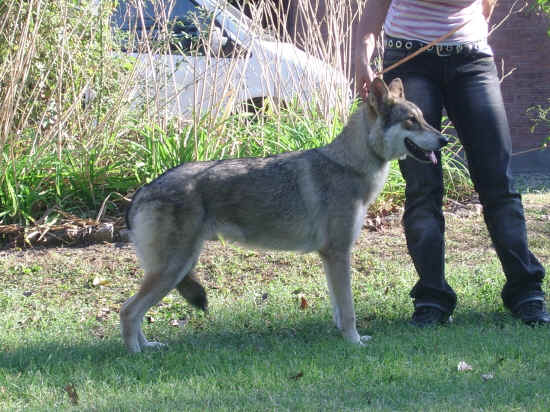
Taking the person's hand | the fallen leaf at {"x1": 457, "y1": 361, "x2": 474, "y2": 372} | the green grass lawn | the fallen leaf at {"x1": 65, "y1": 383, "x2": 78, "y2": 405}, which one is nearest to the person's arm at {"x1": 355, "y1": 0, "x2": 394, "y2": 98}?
the person's hand

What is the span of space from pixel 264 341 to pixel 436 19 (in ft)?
7.43

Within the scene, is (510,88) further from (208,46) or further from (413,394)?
(413,394)

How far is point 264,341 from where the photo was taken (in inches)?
169

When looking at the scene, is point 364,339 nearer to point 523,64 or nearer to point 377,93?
point 377,93

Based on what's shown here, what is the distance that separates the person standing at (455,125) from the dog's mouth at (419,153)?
0.19 meters

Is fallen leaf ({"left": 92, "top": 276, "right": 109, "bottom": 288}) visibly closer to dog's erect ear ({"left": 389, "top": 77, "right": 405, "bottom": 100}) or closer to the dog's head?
the dog's head

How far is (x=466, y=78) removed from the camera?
4.38 metres

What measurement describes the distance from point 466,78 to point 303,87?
3600 mm

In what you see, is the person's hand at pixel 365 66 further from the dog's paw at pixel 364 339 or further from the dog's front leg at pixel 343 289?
the dog's paw at pixel 364 339

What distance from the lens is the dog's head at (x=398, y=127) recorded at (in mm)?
4168

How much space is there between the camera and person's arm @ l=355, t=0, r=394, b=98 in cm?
442

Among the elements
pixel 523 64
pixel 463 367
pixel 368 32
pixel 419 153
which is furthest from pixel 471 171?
pixel 523 64

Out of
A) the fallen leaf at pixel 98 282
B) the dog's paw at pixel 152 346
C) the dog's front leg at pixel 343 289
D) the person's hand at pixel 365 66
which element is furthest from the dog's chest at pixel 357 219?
the fallen leaf at pixel 98 282

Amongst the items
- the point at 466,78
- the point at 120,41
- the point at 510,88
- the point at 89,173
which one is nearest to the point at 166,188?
the point at 466,78
